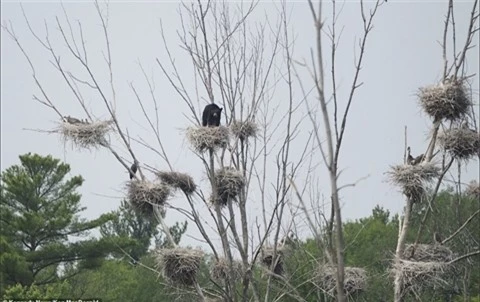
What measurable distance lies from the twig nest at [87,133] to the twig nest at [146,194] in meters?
0.59

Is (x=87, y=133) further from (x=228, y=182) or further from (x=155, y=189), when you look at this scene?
(x=228, y=182)

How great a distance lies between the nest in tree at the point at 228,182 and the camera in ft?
29.6

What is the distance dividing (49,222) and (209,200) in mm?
14935

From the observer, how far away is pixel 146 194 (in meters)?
8.97

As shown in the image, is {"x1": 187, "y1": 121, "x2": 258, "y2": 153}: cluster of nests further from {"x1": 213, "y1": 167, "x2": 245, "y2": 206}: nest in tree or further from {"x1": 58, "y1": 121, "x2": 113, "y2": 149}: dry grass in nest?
{"x1": 58, "y1": 121, "x2": 113, "y2": 149}: dry grass in nest

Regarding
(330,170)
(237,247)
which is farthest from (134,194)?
(330,170)

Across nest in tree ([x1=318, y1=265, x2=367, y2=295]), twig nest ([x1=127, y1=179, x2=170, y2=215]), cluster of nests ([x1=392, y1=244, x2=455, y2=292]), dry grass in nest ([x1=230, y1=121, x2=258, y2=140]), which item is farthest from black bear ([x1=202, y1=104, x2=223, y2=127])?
cluster of nests ([x1=392, y1=244, x2=455, y2=292])

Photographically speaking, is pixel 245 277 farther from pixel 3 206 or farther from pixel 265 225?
pixel 3 206

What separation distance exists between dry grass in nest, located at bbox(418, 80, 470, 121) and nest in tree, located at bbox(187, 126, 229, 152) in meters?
2.36

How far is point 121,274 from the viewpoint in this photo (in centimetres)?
2983

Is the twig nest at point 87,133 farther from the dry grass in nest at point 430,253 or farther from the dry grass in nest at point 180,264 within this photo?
the dry grass in nest at point 430,253

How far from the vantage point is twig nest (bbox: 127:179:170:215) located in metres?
8.98

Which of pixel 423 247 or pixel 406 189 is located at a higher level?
pixel 406 189

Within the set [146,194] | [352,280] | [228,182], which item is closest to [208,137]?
[228,182]
